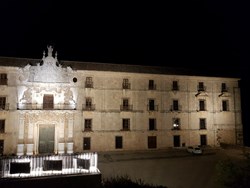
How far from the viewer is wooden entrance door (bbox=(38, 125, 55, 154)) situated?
32.4 m

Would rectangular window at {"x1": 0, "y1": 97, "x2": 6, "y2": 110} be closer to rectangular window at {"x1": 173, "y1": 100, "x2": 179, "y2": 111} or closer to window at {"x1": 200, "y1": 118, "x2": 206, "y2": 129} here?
rectangular window at {"x1": 173, "y1": 100, "x2": 179, "y2": 111}

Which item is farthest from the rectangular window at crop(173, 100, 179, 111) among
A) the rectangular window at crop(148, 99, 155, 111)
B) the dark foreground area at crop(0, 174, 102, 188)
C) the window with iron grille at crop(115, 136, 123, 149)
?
the dark foreground area at crop(0, 174, 102, 188)

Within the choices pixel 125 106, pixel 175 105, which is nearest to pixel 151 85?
pixel 175 105

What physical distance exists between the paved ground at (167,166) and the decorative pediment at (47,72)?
479 inches

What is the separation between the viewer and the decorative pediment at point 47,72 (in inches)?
1278

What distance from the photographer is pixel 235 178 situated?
11383mm

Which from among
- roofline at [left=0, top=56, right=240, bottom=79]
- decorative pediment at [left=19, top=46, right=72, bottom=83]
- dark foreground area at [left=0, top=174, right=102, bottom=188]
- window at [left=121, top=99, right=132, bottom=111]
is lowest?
dark foreground area at [left=0, top=174, right=102, bottom=188]

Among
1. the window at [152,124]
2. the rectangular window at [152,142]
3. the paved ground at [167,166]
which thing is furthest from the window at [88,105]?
the rectangular window at [152,142]

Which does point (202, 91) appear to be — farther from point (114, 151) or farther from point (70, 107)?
point (70, 107)

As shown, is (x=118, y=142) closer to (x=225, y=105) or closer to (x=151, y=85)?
(x=151, y=85)

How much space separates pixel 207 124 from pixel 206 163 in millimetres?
13117

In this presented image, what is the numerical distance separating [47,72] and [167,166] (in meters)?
20.1

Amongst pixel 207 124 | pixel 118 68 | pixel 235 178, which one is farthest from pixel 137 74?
pixel 235 178

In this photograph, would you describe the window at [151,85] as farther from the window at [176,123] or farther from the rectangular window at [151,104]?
the window at [176,123]
